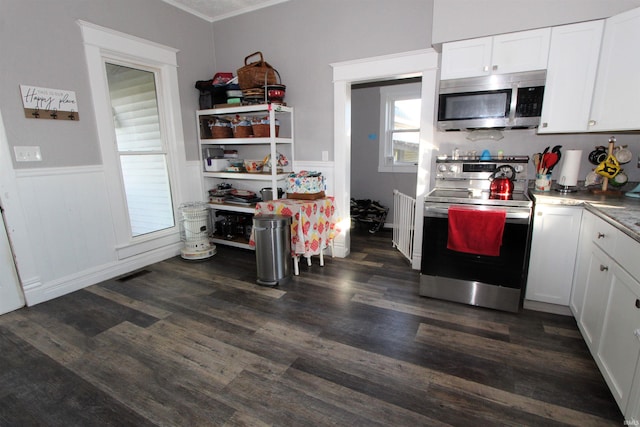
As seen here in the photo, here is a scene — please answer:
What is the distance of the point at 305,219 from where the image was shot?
10.6 ft

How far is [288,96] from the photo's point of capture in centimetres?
391

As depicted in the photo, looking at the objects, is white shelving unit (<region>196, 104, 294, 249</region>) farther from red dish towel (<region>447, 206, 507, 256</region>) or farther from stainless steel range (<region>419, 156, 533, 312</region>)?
red dish towel (<region>447, 206, 507, 256</region>)

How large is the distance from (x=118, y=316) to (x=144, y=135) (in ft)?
7.09

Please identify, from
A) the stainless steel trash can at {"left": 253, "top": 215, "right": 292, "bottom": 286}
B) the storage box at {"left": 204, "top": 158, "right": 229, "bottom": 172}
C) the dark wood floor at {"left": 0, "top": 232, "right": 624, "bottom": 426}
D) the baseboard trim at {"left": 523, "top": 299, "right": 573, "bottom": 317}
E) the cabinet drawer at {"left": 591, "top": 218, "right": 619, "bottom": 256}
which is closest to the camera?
the dark wood floor at {"left": 0, "top": 232, "right": 624, "bottom": 426}

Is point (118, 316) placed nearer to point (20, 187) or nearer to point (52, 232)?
point (52, 232)

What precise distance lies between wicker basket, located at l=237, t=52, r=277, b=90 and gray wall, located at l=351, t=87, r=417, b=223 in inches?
84.4

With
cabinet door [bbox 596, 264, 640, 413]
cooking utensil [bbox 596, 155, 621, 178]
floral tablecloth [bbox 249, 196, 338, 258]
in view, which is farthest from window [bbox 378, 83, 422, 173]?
cabinet door [bbox 596, 264, 640, 413]

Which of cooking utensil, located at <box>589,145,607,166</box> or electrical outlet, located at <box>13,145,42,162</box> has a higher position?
electrical outlet, located at <box>13,145,42,162</box>

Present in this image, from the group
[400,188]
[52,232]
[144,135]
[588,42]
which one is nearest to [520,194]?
[588,42]

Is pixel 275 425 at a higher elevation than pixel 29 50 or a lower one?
lower

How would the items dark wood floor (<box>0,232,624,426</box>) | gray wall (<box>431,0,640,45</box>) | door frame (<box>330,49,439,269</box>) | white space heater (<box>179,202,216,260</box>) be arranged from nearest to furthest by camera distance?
dark wood floor (<box>0,232,624,426</box>), gray wall (<box>431,0,640,45</box>), door frame (<box>330,49,439,269</box>), white space heater (<box>179,202,216,260</box>)

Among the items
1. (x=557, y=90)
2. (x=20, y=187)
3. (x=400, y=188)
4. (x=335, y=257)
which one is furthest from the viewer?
(x=400, y=188)

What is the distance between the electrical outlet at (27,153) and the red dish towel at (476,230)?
3644 millimetres

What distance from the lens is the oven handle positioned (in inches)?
93.7
